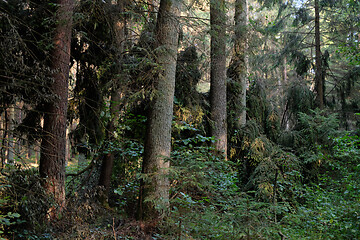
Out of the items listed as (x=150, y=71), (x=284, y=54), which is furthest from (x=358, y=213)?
(x=284, y=54)

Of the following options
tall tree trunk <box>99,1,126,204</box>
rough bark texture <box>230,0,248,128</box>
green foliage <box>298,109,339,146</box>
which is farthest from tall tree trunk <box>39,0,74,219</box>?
green foliage <box>298,109,339,146</box>

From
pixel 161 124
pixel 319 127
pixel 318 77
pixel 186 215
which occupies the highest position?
pixel 318 77

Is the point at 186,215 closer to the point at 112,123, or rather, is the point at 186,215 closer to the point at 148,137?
the point at 148,137

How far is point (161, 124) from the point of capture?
6.07m

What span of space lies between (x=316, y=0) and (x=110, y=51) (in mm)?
9398

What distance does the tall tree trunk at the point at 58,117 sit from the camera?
557cm

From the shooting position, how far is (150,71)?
242 inches

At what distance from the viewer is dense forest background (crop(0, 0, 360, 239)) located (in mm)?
4957

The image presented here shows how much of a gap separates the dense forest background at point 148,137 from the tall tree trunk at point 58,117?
0.02 metres

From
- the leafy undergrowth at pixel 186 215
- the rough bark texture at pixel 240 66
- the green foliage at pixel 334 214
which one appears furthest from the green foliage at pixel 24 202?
the rough bark texture at pixel 240 66

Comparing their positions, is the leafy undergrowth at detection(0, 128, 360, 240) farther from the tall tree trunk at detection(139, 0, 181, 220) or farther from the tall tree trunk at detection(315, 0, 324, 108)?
the tall tree trunk at detection(315, 0, 324, 108)

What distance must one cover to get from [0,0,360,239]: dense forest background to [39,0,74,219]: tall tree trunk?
0.07ft

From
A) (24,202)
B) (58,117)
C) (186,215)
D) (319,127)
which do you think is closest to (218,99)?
(319,127)

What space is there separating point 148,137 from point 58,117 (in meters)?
1.88
